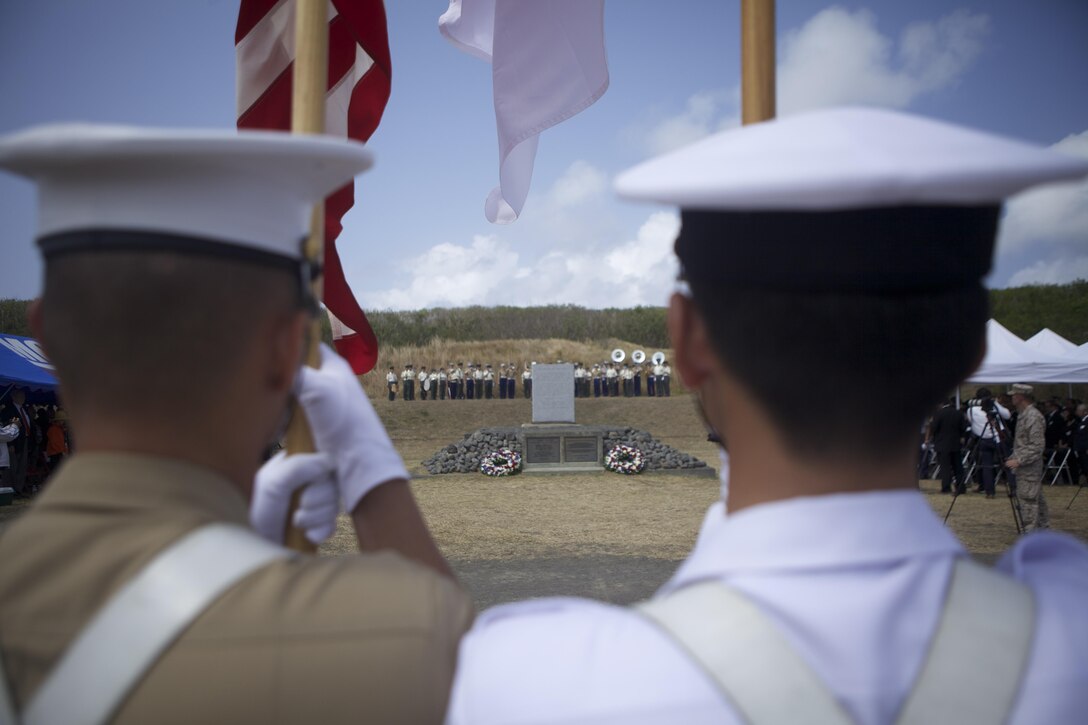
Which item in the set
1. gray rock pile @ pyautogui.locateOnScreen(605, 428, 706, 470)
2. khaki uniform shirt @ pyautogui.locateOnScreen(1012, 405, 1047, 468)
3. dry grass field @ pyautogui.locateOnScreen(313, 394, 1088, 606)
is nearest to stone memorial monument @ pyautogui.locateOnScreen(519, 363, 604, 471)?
gray rock pile @ pyautogui.locateOnScreen(605, 428, 706, 470)

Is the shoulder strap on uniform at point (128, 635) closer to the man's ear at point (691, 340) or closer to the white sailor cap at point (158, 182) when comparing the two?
the white sailor cap at point (158, 182)

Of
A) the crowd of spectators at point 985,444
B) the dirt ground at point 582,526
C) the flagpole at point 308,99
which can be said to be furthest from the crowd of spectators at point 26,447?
the crowd of spectators at point 985,444

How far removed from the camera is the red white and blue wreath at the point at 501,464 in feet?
53.7

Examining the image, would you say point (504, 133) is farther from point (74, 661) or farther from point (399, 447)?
point (399, 447)

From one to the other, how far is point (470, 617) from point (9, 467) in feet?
49.6

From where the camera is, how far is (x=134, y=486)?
1011 mm

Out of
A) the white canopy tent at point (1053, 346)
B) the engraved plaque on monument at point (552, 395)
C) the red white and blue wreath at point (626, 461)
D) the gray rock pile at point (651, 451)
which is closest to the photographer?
the white canopy tent at point (1053, 346)

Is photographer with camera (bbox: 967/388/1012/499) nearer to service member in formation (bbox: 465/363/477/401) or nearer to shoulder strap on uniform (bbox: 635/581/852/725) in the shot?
shoulder strap on uniform (bbox: 635/581/852/725)

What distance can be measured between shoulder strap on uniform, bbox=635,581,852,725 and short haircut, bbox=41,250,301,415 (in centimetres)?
66

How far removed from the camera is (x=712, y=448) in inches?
963

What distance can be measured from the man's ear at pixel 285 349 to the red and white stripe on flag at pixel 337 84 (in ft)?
5.18

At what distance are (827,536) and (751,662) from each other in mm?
192

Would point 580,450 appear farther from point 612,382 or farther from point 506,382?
point 612,382

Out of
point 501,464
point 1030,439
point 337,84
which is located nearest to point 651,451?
point 501,464
